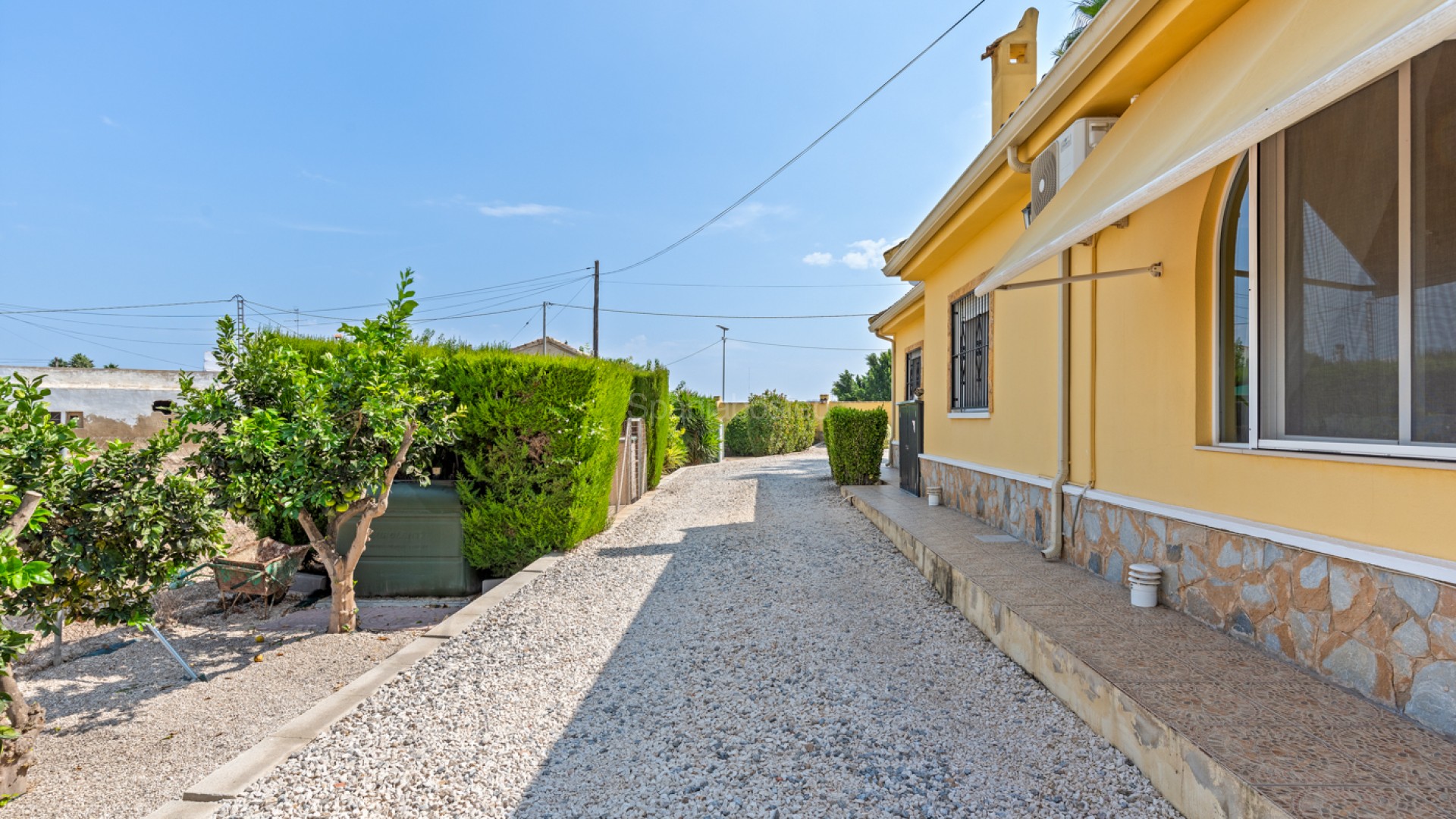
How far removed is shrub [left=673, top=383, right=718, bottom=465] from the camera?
2289 cm

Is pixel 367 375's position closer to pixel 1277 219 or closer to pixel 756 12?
pixel 1277 219

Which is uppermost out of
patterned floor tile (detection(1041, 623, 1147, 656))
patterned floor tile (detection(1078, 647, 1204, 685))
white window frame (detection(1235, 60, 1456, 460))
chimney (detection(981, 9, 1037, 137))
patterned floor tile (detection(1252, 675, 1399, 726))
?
chimney (detection(981, 9, 1037, 137))

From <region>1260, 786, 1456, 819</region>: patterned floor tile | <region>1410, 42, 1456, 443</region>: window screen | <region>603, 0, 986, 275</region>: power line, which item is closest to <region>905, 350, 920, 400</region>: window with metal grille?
<region>603, 0, 986, 275</region>: power line

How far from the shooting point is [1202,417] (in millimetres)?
4211

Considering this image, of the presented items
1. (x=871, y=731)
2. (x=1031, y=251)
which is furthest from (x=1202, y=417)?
(x=871, y=731)

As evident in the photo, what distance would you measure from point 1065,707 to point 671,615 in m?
3.31

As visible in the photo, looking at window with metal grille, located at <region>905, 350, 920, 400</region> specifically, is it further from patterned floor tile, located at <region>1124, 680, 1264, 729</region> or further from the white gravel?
the white gravel

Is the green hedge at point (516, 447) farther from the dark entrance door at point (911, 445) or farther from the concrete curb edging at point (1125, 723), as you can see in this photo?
the dark entrance door at point (911, 445)

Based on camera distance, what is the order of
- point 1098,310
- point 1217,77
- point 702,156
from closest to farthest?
point 1217,77, point 1098,310, point 702,156

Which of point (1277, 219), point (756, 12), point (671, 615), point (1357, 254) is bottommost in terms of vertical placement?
point (671, 615)

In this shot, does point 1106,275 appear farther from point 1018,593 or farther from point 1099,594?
point 1018,593

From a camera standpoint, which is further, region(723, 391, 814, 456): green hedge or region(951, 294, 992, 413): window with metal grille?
region(723, 391, 814, 456): green hedge

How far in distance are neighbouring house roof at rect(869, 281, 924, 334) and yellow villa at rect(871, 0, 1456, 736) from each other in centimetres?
641

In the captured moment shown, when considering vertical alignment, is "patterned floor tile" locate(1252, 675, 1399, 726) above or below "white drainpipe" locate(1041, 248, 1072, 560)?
below
